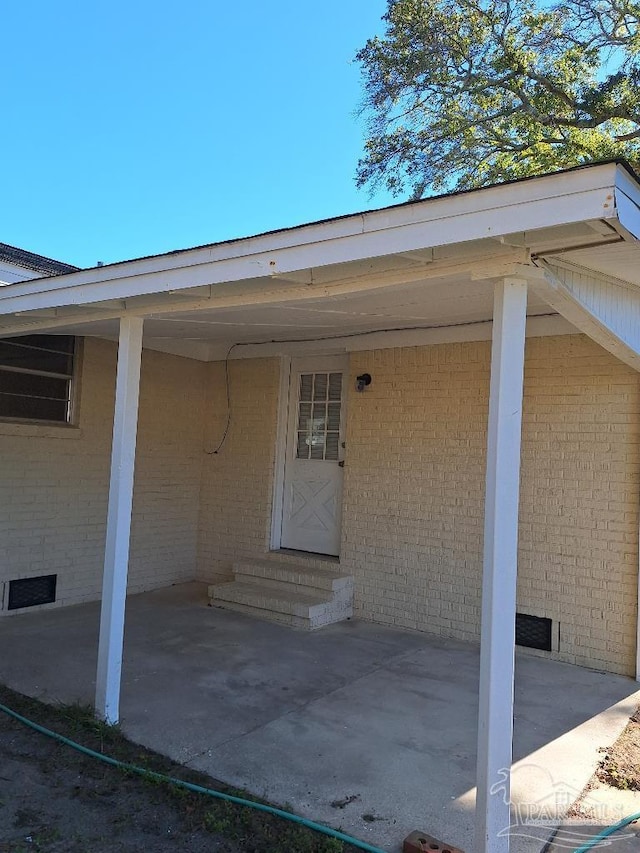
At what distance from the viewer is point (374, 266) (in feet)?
9.59

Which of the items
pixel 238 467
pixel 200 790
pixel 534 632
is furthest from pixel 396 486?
pixel 200 790

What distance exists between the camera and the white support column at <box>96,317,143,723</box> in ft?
12.3

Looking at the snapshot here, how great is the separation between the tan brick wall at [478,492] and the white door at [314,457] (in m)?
0.37

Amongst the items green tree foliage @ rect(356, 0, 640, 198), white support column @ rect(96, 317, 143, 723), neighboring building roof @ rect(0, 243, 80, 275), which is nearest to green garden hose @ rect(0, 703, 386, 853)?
white support column @ rect(96, 317, 143, 723)

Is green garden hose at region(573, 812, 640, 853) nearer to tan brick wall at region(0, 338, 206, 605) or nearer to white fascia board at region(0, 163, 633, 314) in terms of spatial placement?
white fascia board at region(0, 163, 633, 314)

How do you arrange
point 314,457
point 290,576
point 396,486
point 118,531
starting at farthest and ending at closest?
point 314,457, point 290,576, point 396,486, point 118,531

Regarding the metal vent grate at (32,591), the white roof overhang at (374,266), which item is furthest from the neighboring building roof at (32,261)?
the metal vent grate at (32,591)

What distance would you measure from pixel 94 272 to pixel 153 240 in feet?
64.2

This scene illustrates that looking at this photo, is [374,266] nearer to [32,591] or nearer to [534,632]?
[534,632]

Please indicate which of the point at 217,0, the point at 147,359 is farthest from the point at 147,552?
the point at 217,0

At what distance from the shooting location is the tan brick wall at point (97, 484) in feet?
19.3

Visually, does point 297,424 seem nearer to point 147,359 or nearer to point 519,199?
point 147,359

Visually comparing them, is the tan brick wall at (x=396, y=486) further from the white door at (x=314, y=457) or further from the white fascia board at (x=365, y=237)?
the white fascia board at (x=365, y=237)

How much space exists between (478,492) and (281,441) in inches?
93.5
